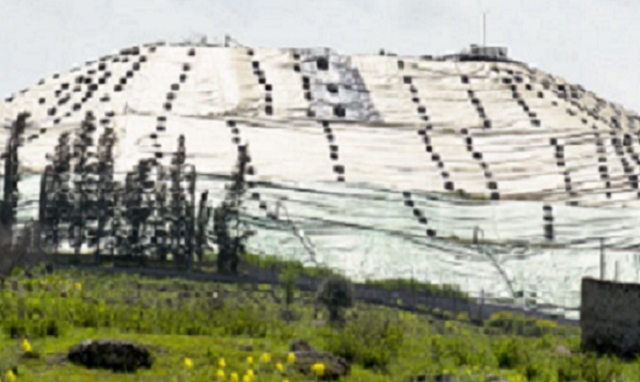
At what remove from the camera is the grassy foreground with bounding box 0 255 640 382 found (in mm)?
17047

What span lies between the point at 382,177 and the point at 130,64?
90.0 feet

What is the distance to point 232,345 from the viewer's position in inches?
793

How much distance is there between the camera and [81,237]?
52438 mm

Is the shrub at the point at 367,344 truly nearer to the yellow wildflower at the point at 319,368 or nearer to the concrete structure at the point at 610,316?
the yellow wildflower at the point at 319,368

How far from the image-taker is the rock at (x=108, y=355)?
16.9 m

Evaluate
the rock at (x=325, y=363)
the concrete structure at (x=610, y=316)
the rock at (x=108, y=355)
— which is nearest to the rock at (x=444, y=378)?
the rock at (x=325, y=363)

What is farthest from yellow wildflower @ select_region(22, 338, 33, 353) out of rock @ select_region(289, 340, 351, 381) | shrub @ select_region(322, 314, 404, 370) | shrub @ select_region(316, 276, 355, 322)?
shrub @ select_region(316, 276, 355, 322)

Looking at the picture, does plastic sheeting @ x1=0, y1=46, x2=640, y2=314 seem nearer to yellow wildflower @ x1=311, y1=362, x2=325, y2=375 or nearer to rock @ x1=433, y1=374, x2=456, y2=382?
rock @ x1=433, y1=374, x2=456, y2=382

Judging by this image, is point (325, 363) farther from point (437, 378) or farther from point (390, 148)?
point (390, 148)

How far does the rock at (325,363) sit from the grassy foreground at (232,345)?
16 centimetres

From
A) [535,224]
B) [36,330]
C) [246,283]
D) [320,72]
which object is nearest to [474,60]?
[320,72]

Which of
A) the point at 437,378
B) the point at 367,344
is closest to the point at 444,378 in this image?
the point at 437,378

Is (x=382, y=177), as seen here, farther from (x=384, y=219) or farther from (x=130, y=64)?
(x=130, y=64)

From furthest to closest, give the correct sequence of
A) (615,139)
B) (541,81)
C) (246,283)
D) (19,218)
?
(541,81)
(615,139)
(19,218)
(246,283)
